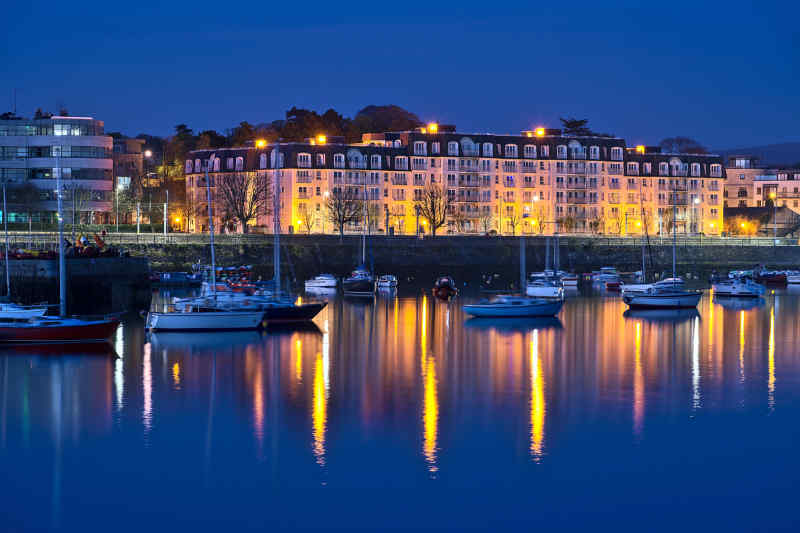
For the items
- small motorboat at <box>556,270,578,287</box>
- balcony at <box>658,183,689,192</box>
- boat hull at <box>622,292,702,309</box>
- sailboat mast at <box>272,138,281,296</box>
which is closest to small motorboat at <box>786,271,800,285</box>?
small motorboat at <box>556,270,578,287</box>

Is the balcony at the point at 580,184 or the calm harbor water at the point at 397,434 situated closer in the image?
the calm harbor water at the point at 397,434

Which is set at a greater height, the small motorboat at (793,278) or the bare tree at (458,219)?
the bare tree at (458,219)

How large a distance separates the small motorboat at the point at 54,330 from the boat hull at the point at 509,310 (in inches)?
793

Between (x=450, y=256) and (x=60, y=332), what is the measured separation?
62289 mm

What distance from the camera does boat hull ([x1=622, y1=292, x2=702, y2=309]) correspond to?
211 ft

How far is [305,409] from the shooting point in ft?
106

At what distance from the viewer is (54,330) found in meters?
43.0

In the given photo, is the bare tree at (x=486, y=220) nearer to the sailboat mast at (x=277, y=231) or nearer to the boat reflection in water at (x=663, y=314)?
the sailboat mast at (x=277, y=231)

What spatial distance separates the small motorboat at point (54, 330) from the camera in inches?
1689

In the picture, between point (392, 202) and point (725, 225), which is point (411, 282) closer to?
point (392, 202)

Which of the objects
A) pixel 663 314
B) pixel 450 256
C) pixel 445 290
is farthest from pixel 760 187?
pixel 663 314

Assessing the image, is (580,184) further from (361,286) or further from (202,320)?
(202,320)

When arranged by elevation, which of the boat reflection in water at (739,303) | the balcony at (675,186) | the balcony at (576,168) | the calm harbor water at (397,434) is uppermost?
the balcony at (576,168)

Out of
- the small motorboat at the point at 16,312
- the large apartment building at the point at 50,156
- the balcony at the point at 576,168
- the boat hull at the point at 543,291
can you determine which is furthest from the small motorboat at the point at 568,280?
the small motorboat at the point at 16,312
